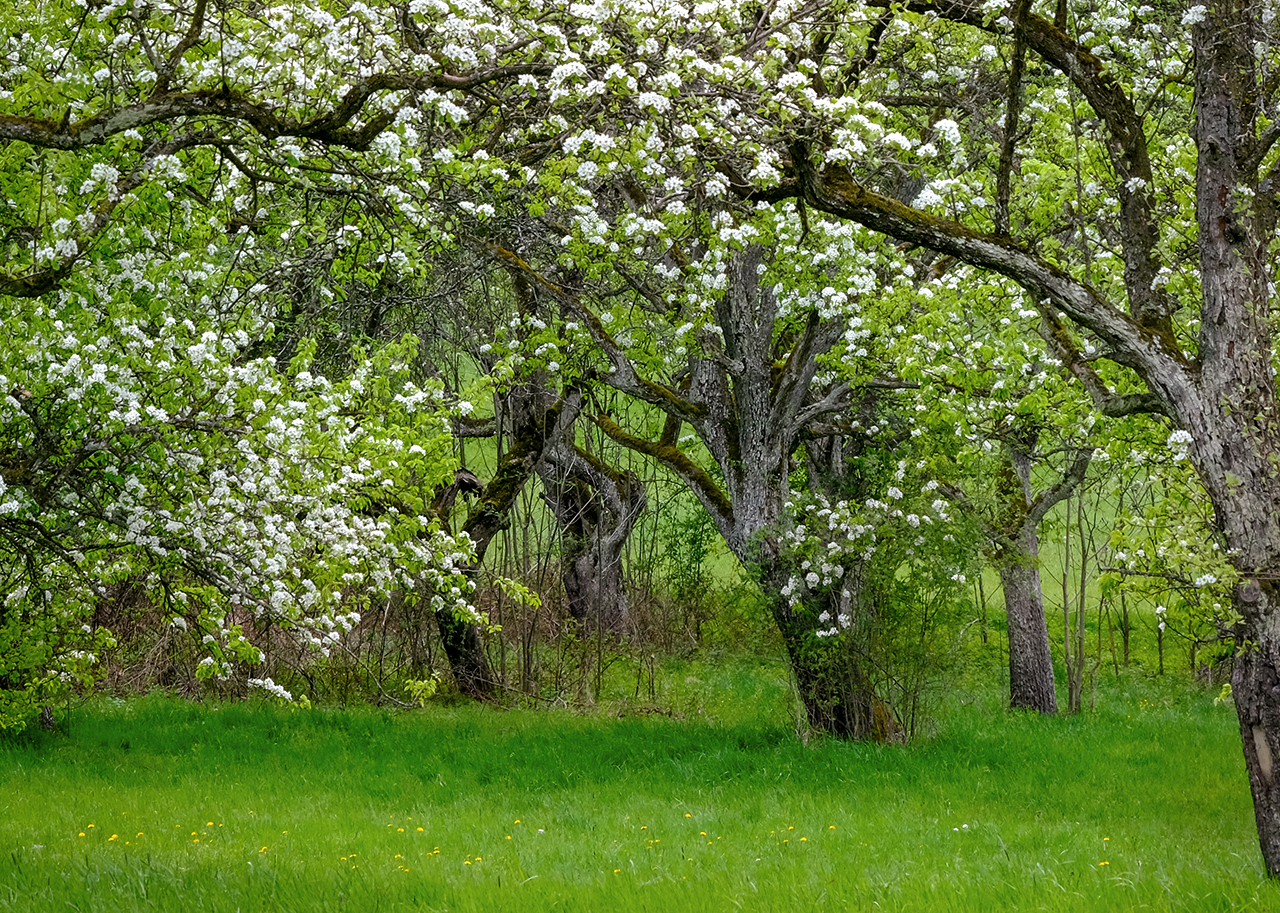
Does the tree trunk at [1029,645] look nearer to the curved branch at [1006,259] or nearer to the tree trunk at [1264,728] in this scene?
the curved branch at [1006,259]

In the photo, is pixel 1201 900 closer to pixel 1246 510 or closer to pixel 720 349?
pixel 1246 510

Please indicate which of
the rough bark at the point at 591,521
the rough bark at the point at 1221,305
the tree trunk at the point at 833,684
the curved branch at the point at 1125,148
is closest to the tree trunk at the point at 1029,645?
the tree trunk at the point at 833,684

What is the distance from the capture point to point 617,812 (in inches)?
430

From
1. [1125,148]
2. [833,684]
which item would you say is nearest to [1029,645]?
[833,684]

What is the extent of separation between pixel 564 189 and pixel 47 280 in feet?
16.8

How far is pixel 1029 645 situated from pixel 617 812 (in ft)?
27.3

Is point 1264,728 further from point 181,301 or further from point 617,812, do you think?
point 181,301

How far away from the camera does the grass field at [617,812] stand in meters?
6.87

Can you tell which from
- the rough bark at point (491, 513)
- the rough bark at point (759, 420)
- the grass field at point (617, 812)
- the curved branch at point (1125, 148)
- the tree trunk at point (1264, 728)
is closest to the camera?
the grass field at point (617, 812)

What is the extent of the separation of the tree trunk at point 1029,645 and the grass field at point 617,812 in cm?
82

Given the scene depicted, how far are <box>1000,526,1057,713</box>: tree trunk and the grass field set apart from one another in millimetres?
820

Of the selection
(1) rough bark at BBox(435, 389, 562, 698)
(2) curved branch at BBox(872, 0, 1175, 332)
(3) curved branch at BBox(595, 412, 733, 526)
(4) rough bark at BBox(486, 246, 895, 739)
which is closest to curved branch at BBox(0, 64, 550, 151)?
(2) curved branch at BBox(872, 0, 1175, 332)

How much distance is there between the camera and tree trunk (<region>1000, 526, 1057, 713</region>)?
660 inches

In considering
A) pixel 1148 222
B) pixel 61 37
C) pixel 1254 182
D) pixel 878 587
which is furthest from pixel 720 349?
pixel 61 37
